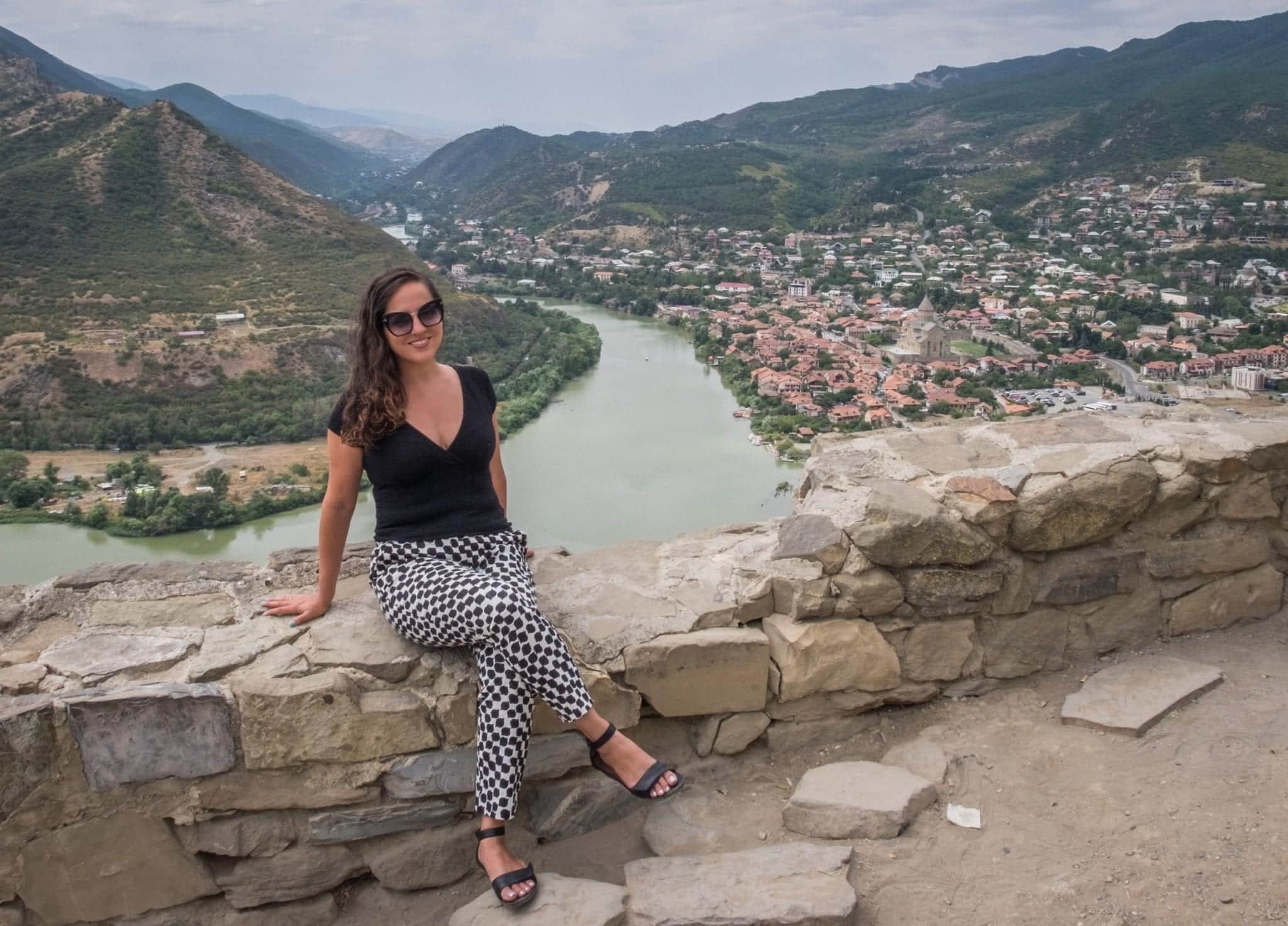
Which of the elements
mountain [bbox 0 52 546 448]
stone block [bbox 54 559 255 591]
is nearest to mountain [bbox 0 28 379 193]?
mountain [bbox 0 52 546 448]

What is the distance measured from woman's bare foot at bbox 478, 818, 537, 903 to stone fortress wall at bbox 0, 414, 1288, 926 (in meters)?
0.15

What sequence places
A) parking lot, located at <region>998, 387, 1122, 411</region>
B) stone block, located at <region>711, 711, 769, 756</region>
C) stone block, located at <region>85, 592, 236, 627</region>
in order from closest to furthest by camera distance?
stone block, located at <region>85, 592, 236, 627</region>
stone block, located at <region>711, 711, 769, 756</region>
parking lot, located at <region>998, 387, 1122, 411</region>

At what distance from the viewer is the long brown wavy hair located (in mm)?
1872

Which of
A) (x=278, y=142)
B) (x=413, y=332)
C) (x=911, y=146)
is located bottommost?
(x=413, y=332)

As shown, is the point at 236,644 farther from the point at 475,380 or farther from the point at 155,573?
the point at 475,380

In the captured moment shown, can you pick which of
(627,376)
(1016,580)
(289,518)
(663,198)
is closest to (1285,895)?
(1016,580)

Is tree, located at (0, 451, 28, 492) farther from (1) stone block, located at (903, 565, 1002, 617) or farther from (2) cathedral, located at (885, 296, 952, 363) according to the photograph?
(2) cathedral, located at (885, 296, 952, 363)

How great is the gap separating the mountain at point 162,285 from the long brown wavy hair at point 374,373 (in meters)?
10.5

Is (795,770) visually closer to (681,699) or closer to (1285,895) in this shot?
(681,699)

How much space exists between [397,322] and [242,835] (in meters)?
0.99

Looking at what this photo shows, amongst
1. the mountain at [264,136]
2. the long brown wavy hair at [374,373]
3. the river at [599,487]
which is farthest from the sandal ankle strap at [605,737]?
the mountain at [264,136]

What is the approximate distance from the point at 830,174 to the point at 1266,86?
22332mm

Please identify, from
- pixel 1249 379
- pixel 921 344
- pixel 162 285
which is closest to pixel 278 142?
pixel 162 285

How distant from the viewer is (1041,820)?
184 centimetres
